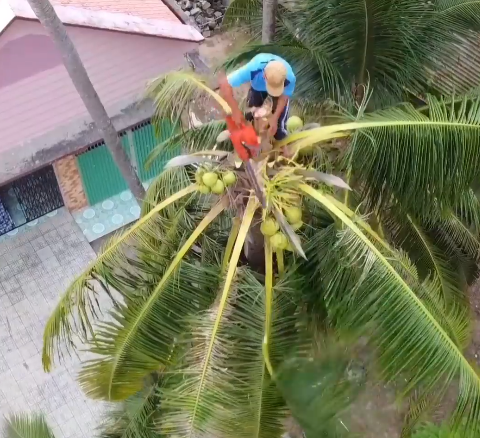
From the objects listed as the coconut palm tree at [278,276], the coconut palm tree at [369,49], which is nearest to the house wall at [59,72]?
the coconut palm tree at [369,49]

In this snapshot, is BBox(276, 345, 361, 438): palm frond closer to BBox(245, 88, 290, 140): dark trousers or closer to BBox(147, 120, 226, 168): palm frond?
BBox(245, 88, 290, 140): dark trousers

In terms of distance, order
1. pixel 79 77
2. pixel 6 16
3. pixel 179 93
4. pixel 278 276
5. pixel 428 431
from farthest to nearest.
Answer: pixel 6 16 → pixel 428 431 → pixel 79 77 → pixel 179 93 → pixel 278 276

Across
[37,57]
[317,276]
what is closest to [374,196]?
[317,276]

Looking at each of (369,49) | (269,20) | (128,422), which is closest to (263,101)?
(369,49)

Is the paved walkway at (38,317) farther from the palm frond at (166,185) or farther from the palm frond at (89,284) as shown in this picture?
the palm frond at (166,185)

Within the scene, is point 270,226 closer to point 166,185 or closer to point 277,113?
point 277,113

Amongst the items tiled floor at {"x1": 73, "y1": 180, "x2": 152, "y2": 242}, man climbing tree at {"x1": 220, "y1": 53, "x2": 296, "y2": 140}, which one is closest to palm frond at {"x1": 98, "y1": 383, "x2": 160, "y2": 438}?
man climbing tree at {"x1": 220, "y1": 53, "x2": 296, "y2": 140}

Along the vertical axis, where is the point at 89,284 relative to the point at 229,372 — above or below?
above
